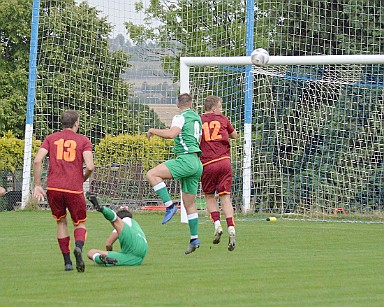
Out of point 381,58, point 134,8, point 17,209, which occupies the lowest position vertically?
point 17,209

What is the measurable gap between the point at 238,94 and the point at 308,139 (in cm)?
181

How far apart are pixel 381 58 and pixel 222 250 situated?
18.6 feet

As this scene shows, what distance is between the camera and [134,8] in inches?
830

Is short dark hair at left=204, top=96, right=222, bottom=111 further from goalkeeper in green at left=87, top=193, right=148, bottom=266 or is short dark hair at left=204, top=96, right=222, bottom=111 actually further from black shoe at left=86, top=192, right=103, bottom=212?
black shoe at left=86, top=192, right=103, bottom=212

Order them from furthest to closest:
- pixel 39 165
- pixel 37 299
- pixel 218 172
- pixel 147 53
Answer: pixel 147 53 → pixel 218 172 → pixel 39 165 → pixel 37 299

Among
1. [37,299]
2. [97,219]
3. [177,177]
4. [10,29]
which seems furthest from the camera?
[10,29]

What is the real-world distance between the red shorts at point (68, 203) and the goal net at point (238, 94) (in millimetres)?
9638

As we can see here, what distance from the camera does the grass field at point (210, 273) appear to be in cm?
799

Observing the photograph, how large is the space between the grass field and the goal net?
4781mm

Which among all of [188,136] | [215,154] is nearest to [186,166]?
[188,136]

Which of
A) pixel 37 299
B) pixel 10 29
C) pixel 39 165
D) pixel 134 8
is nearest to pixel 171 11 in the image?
pixel 134 8

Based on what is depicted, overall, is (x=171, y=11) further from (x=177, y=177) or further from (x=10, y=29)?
(x=10, y=29)

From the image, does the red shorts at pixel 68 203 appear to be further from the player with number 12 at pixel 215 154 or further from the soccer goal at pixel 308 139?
the soccer goal at pixel 308 139

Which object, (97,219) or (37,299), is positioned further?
(97,219)
